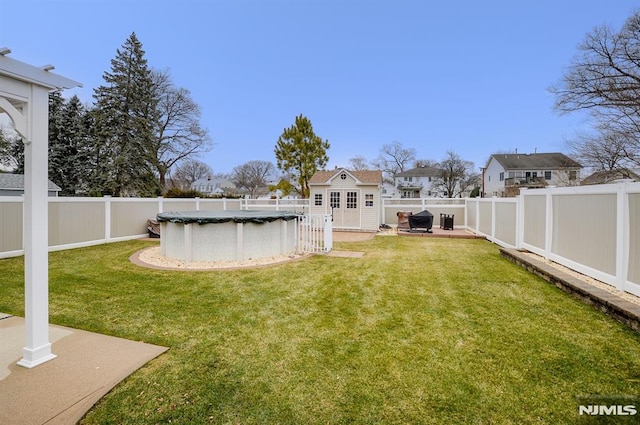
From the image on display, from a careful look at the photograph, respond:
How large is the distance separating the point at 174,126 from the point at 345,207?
1963 centimetres

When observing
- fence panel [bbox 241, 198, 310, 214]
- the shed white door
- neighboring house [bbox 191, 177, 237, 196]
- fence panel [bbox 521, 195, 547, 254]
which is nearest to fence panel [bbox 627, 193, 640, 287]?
fence panel [bbox 521, 195, 547, 254]

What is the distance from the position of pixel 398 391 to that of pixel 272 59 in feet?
63.1

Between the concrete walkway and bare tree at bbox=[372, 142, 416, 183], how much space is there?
51.3 metres

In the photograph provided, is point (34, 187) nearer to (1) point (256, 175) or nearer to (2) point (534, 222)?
(2) point (534, 222)

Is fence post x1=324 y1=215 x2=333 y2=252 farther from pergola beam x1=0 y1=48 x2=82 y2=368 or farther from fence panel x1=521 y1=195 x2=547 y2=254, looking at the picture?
pergola beam x1=0 y1=48 x2=82 y2=368

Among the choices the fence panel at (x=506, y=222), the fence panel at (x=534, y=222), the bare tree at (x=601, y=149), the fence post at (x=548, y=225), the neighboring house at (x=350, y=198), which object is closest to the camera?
the fence post at (x=548, y=225)

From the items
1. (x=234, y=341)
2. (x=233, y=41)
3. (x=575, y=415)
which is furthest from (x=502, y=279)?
(x=233, y=41)

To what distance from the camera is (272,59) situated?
18.2 m

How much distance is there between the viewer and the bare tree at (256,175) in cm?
5769

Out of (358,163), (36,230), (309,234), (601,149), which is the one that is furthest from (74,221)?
(358,163)

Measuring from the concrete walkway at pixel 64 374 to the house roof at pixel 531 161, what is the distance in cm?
4359

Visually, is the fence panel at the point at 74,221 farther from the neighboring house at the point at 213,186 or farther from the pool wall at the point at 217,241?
the neighboring house at the point at 213,186

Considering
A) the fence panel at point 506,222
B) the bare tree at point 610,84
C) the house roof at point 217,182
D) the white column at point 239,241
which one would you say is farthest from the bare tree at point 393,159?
the white column at point 239,241

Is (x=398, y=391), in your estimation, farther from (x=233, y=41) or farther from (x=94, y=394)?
(x=233, y=41)
